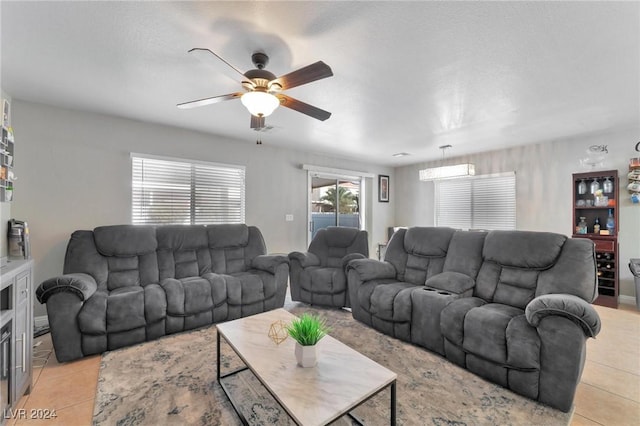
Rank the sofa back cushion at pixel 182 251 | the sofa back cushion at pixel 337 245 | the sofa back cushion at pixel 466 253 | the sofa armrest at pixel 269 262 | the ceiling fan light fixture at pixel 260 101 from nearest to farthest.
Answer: the ceiling fan light fixture at pixel 260 101 → the sofa back cushion at pixel 466 253 → the sofa back cushion at pixel 182 251 → the sofa armrest at pixel 269 262 → the sofa back cushion at pixel 337 245

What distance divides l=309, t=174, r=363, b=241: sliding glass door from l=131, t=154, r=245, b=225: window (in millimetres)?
1535

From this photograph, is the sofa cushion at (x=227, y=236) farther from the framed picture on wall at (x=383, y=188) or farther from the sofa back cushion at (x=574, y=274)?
the framed picture on wall at (x=383, y=188)

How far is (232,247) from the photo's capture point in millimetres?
3672

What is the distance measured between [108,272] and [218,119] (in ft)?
6.86

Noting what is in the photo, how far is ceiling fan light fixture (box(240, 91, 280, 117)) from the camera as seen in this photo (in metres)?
1.90

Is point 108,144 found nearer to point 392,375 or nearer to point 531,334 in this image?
point 392,375

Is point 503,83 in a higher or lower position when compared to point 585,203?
higher

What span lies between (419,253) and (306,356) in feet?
6.65

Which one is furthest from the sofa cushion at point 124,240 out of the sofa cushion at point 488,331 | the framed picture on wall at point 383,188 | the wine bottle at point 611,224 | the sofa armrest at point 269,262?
the wine bottle at point 611,224

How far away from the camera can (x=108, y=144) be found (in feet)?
11.0

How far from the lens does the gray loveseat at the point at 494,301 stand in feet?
5.67

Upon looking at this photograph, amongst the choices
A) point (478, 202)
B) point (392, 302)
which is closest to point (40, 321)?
point (392, 302)

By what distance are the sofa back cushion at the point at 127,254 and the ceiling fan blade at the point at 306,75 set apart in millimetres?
2374

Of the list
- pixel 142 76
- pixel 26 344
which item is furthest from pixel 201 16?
Answer: pixel 26 344
